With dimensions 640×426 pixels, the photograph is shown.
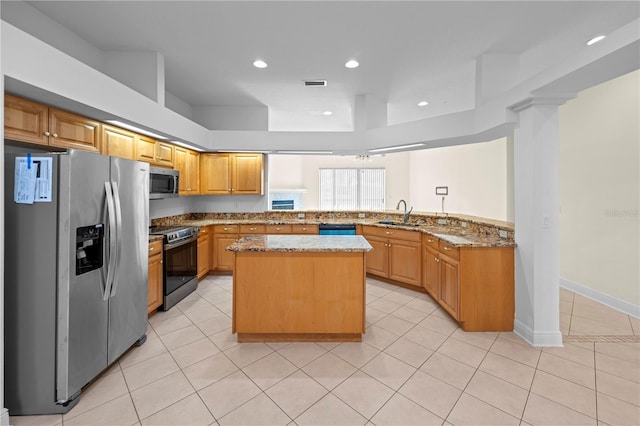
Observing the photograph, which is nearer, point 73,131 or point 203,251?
point 73,131

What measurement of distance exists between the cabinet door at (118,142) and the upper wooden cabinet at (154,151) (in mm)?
102

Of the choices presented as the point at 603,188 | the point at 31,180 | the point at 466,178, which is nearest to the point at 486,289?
the point at 603,188

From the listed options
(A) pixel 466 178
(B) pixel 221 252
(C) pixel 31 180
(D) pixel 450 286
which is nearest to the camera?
(C) pixel 31 180

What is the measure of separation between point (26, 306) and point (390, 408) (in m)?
2.40

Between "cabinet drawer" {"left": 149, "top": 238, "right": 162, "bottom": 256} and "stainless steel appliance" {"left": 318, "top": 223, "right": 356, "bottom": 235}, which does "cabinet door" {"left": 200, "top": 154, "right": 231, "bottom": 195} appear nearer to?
"cabinet drawer" {"left": 149, "top": 238, "right": 162, "bottom": 256}

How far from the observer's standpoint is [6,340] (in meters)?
1.79

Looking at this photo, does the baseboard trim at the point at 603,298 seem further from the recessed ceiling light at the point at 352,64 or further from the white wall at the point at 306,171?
the white wall at the point at 306,171

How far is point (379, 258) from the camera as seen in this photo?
178 inches

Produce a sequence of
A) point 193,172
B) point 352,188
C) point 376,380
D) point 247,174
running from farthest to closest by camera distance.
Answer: point 352,188, point 247,174, point 193,172, point 376,380

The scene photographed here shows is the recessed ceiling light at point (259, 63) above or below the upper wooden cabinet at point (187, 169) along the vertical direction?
above

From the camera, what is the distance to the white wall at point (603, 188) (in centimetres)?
327

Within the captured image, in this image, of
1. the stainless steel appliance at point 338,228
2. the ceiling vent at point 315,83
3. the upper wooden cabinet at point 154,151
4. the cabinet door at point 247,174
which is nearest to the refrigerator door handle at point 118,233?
the upper wooden cabinet at point 154,151

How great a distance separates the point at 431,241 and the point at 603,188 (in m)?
2.23

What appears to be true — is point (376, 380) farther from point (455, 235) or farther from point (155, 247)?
point (155, 247)
